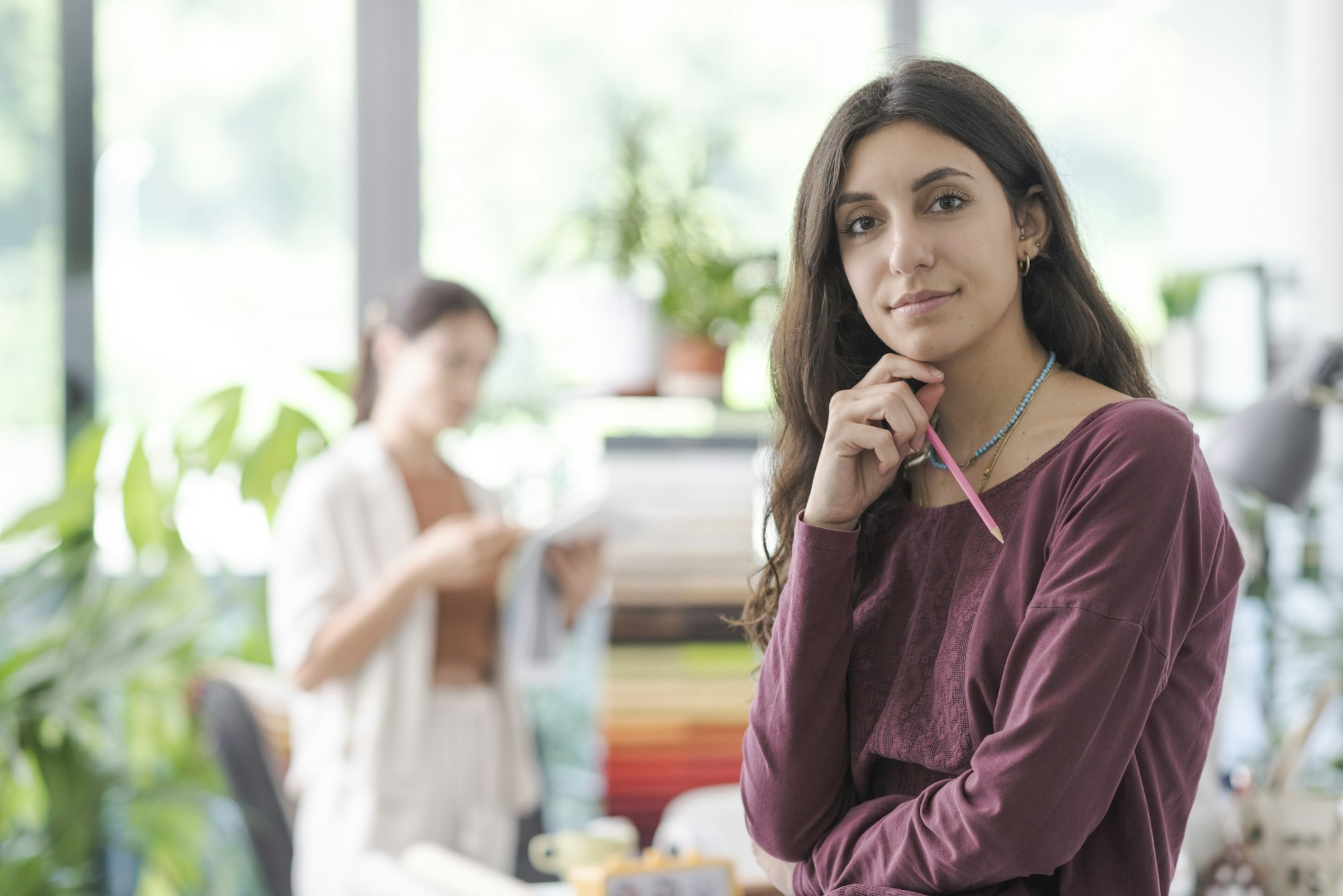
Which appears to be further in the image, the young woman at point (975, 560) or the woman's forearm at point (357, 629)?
the woman's forearm at point (357, 629)

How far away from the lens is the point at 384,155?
3623 millimetres

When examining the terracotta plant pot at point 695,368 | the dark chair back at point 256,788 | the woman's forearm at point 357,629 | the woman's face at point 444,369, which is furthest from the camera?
the terracotta plant pot at point 695,368

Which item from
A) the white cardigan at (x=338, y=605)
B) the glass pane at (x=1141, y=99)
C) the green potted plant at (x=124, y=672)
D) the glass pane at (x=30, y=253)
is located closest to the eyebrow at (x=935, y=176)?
the white cardigan at (x=338, y=605)

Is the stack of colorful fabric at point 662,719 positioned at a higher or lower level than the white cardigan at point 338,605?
lower

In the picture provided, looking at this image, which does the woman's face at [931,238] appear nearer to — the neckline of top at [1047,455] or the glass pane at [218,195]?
the neckline of top at [1047,455]

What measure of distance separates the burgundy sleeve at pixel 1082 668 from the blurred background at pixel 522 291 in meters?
2.22

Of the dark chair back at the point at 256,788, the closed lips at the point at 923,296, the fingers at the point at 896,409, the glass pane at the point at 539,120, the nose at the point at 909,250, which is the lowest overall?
the dark chair back at the point at 256,788

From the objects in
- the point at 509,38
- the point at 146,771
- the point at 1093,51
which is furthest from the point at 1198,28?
the point at 146,771

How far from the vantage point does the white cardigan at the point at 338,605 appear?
2457 millimetres

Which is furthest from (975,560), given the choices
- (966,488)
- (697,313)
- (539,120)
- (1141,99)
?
(1141,99)

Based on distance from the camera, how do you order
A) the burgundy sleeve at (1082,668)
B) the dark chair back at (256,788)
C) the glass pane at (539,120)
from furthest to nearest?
1. the glass pane at (539,120)
2. the dark chair back at (256,788)
3. the burgundy sleeve at (1082,668)

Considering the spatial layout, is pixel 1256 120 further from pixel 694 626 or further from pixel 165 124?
pixel 165 124

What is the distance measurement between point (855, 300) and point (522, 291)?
261 cm

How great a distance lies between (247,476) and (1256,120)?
3.07 m
